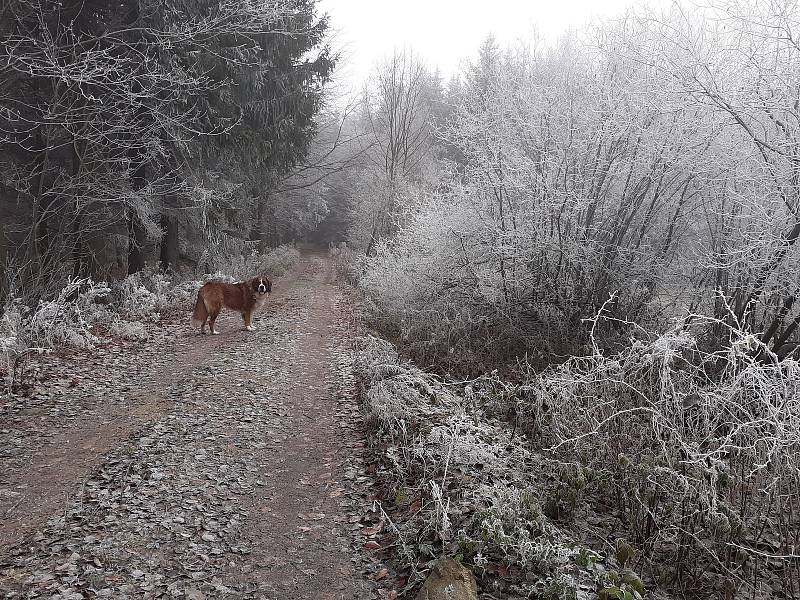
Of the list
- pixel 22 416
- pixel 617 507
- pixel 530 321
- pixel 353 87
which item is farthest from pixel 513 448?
pixel 353 87

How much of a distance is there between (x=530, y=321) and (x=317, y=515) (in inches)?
276

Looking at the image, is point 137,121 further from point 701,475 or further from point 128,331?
point 701,475

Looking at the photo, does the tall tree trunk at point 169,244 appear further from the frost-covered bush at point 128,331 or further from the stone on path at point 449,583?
the stone on path at point 449,583

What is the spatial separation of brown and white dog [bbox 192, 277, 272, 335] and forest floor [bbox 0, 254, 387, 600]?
1.60 meters

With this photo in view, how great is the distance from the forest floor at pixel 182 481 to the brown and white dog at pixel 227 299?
160cm

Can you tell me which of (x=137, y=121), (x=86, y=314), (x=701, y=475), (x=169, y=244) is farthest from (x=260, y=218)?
(x=701, y=475)

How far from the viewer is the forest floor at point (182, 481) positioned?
3.57m

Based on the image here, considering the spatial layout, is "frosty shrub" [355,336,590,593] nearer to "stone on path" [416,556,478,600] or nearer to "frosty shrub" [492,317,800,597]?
"stone on path" [416,556,478,600]

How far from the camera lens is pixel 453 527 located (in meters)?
4.00

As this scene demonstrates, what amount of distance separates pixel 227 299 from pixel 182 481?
6007 millimetres

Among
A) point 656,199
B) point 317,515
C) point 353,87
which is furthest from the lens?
point 353,87

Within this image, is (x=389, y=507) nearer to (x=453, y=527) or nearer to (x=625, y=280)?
(x=453, y=527)

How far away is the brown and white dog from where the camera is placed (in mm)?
9969

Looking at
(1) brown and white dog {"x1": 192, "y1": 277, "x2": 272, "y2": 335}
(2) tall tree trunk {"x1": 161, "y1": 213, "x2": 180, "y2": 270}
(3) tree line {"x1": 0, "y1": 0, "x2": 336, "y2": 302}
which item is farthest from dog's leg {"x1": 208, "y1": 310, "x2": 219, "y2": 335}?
(2) tall tree trunk {"x1": 161, "y1": 213, "x2": 180, "y2": 270}
